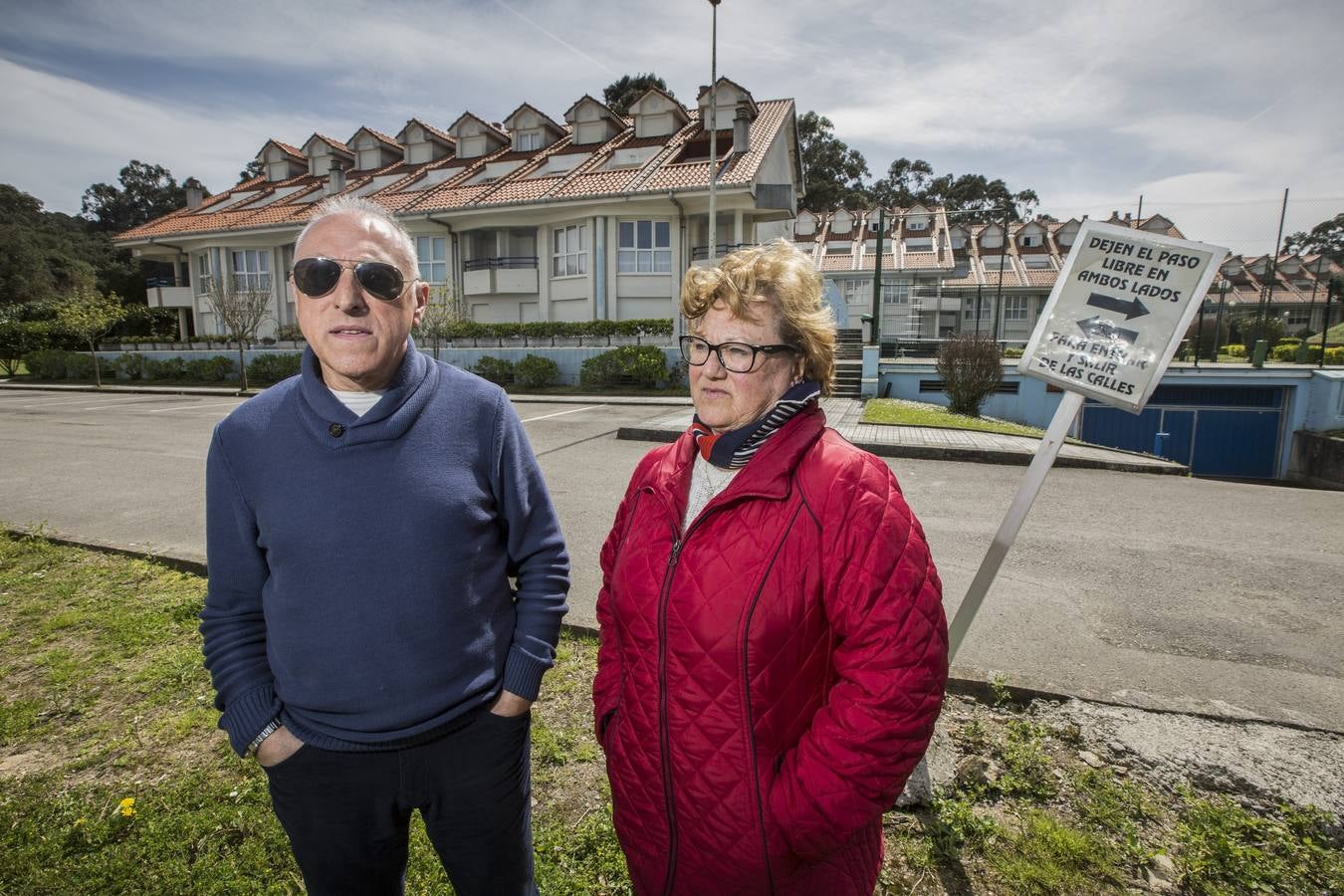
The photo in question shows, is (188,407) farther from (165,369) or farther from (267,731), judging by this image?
(267,731)

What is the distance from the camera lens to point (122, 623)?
13.6ft

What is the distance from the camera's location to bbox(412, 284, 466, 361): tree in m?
24.5

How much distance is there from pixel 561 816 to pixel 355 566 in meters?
1.53

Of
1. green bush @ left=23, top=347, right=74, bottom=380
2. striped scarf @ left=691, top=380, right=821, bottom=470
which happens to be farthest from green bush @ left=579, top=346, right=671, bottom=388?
green bush @ left=23, top=347, right=74, bottom=380

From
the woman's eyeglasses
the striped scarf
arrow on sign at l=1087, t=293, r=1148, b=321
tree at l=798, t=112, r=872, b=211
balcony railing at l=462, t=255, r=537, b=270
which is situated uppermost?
tree at l=798, t=112, r=872, b=211

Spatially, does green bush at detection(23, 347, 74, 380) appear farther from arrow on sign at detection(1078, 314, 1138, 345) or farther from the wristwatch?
arrow on sign at detection(1078, 314, 1138, 345)

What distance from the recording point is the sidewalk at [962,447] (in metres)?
9.53

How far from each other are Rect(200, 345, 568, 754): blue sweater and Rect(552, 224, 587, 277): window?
85.8 ft

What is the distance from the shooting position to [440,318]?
24578 millimetres

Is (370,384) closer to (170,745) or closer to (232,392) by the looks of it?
(170,745)

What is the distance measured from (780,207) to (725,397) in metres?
25.0

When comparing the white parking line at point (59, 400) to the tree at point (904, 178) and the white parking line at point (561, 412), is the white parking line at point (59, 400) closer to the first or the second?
the white parking line at point (561, 412)

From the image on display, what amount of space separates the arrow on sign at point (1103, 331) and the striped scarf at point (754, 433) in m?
1.17

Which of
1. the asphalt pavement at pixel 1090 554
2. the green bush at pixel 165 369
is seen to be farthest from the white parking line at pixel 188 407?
the green bush at pixel 165 369
